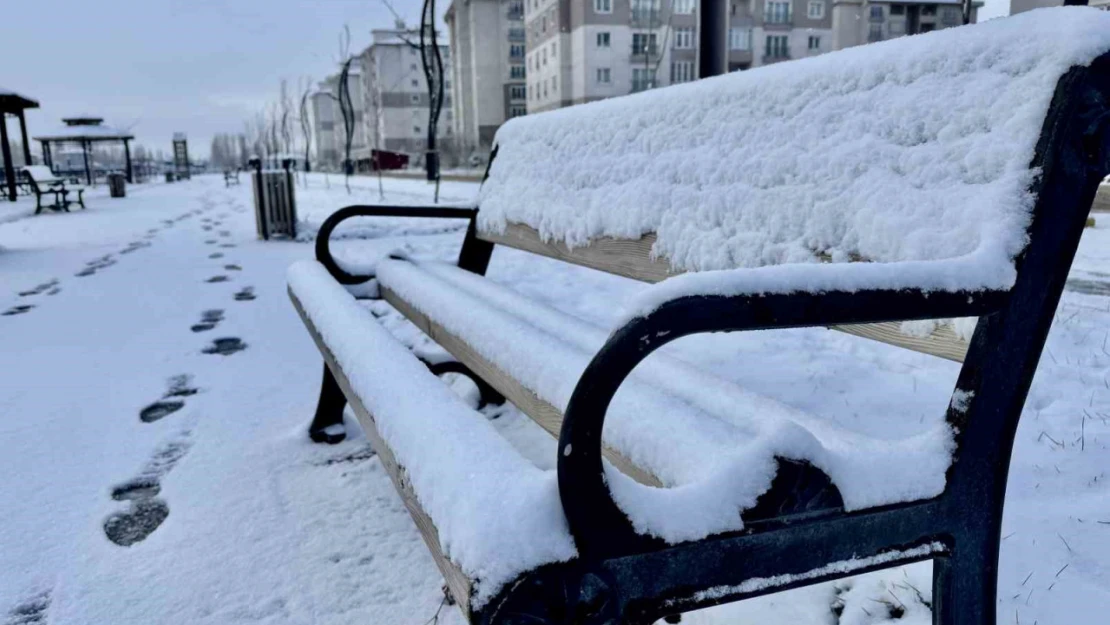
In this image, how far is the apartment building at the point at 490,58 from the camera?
56094mm

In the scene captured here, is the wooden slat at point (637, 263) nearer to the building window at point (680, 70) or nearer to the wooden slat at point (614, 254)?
the wooden slat at point (614, 254)

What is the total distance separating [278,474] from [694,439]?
67.4 inches

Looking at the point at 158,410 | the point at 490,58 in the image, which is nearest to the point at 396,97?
the point at 490,58

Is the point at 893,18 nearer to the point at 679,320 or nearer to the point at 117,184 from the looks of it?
the point at 117,184

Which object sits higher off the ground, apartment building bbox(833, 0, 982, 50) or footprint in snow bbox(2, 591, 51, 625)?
apartment building bbox(833, 0, 982, 50)

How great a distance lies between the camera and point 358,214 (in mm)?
2891

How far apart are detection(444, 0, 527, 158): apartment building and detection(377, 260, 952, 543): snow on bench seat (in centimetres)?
5547

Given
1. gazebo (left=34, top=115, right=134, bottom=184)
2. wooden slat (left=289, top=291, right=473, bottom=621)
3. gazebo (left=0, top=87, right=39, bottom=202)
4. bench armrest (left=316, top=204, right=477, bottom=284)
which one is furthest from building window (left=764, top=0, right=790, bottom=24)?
wooden slat (left=289, top=291, right=473, bottom=621)

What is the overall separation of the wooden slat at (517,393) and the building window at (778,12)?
50797 millimetres

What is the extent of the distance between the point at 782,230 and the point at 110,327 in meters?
4.52

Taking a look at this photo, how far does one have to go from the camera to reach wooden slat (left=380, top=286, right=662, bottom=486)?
1159mm

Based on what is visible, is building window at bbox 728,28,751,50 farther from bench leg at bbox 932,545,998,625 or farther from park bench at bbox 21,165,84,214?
bench leg at bbox 932,545,998,625

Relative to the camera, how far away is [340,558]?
72.6 inches

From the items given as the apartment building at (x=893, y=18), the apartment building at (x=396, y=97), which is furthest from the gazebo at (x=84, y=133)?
the apartment building at (x=893, y=18)
